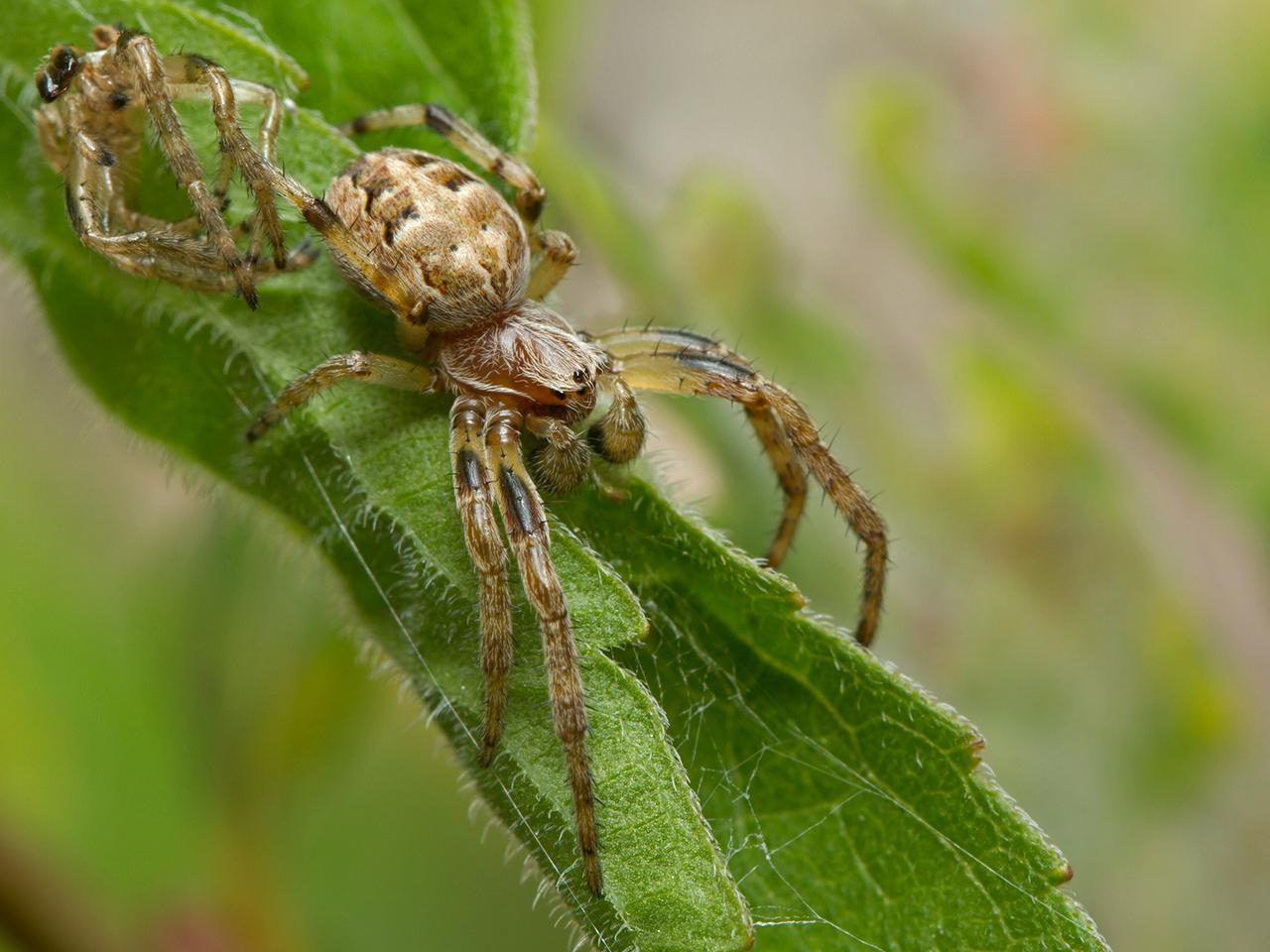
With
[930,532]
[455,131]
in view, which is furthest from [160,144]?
[930,532]

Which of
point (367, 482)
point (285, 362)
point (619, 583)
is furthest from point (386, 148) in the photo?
point (619, 583)

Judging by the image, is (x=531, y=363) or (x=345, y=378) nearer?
(x=345, y=378)

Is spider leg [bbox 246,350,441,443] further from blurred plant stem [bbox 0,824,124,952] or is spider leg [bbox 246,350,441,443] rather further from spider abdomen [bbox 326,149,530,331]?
blurred plant stem [bbox 0,824,124,952]

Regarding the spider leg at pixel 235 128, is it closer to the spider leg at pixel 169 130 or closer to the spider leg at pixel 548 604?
the spider leg at pixel 169 130

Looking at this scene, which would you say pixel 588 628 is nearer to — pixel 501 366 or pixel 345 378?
pixel 345 378

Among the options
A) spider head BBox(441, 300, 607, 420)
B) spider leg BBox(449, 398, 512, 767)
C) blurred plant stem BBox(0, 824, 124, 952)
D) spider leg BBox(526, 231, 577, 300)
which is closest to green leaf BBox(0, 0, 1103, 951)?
spider leg BBox(449, 398, 512, 767)

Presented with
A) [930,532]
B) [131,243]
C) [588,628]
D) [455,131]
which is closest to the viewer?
[588,628]

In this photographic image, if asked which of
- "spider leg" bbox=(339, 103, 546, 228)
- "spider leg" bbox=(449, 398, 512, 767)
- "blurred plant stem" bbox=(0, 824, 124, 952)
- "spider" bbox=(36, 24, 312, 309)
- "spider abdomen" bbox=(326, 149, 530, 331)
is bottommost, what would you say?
"blurred plant stem" bbox=(0, 824, 124, 952)
